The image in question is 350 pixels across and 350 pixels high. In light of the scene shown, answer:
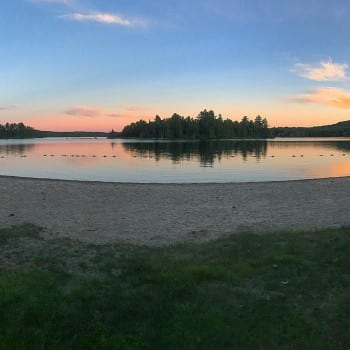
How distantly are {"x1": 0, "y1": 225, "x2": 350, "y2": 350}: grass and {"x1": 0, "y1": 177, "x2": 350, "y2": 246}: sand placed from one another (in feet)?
7.94

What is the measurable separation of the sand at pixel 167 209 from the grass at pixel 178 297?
95.3 inches

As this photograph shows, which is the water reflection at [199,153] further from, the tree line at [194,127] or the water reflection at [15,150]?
the tree line at [194,127]

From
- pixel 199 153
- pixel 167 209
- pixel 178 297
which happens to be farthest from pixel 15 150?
pixel 178 297

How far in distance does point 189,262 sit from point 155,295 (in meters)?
1.89

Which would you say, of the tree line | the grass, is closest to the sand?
the grass

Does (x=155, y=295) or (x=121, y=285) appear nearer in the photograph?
(x=155, y=295)

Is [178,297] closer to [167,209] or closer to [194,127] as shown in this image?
[167,209]

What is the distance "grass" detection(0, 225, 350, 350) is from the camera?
5090 millimetres

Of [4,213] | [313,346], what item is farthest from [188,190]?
[313,346]

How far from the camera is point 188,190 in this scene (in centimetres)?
2161

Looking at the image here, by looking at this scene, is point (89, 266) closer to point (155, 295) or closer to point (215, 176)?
point (155, 295)

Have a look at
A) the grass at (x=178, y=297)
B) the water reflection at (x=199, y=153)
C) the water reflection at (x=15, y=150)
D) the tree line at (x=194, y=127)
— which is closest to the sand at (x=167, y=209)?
the grass at (x=178, y=297)

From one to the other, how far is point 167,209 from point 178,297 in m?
9.89

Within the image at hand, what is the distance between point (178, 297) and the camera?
6.27 meters
